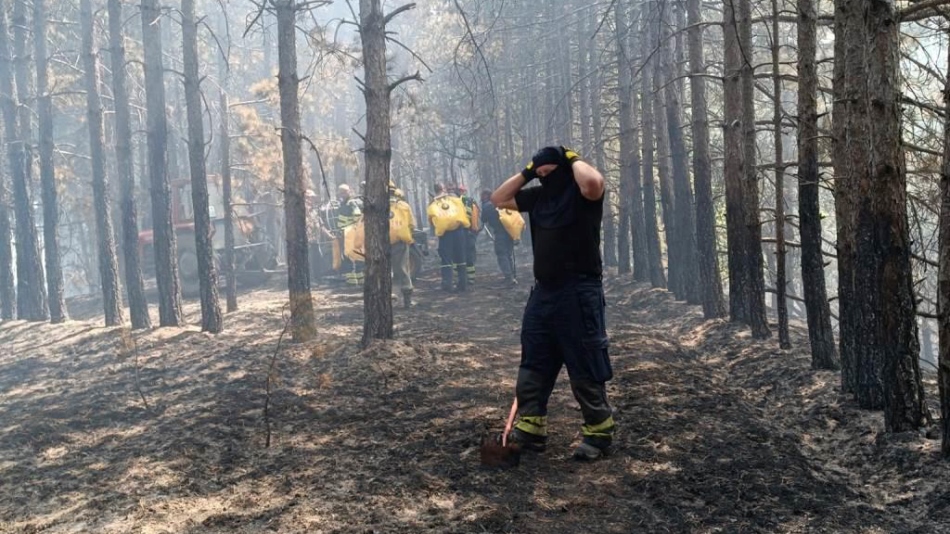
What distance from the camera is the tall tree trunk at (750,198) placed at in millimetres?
9469

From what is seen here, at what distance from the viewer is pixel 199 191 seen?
→ 13648 millimetres

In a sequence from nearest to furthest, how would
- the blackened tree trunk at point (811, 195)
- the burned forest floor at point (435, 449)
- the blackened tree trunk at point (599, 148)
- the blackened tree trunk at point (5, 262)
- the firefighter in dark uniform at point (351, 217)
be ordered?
the burned forest floor at point (435, 449), the blackened tree trunk at point (811, 195), the firefighter in dark uniform at point (351, 217), the blackened tree trunk at point (5, 262), the blackened tree trunk at point (599, 148)

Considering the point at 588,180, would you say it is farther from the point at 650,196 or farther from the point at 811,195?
the point at 650,196

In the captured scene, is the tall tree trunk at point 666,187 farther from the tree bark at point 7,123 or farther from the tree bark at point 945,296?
the tree bark at point 7,123

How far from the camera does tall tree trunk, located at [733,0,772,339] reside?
31.1 feet

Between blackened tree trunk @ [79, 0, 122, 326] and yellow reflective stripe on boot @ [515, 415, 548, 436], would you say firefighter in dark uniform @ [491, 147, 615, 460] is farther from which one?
blackened tree trunk @ [79, 0, 122, 326]

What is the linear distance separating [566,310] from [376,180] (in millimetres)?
5048

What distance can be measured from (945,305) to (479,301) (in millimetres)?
11264

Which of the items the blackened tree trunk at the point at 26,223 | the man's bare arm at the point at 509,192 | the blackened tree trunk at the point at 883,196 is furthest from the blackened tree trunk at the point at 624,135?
the blackened tree trunk at the point at 26,223

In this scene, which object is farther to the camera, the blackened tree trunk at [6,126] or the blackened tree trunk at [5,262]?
the blackened tree trunk at [5,262]

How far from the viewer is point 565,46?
2661 centimetres

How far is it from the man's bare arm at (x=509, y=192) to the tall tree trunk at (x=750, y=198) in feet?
14.3

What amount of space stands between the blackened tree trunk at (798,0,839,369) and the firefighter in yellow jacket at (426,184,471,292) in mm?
8699

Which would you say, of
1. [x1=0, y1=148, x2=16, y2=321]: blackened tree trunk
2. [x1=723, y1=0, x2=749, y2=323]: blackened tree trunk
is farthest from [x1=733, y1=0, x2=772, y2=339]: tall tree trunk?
[x1=0, y1=148, x2=16, y2=321]: blackened tree trunk
